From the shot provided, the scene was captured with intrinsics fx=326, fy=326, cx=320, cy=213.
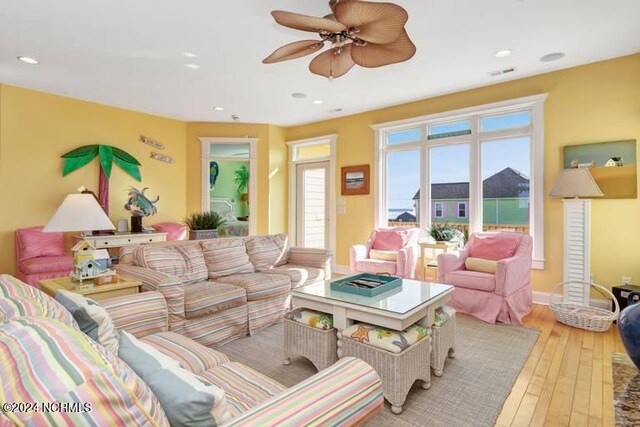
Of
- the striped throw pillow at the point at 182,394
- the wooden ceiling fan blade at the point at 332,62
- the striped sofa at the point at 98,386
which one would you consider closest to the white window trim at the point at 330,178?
the wooden ceiling fan blade at the point at 332,62

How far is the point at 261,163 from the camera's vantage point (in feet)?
20.4

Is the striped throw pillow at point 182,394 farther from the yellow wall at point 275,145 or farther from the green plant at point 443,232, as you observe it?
the yellow wall at point 275,145

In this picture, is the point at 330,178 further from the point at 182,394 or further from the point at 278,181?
the point at 182,394

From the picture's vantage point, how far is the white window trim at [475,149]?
3.94 meters

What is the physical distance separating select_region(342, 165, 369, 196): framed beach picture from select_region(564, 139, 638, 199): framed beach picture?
2.78 m

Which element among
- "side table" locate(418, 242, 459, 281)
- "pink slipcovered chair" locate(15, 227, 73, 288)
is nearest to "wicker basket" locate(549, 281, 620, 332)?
"side table" locate(418, 242, 459, 281)

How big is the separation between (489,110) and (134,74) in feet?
14.7

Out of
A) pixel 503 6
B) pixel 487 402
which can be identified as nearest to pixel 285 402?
pixel 487 402

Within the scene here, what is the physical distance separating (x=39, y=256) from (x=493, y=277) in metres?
5.34

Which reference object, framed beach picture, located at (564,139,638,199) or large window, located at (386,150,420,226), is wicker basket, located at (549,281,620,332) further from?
large window, located at (386,150,420,226)

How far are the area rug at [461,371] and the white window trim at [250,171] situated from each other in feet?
11.0

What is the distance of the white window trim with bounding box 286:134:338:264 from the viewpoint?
5965 mm

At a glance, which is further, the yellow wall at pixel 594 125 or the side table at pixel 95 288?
the yellow wall at pixel 594 125

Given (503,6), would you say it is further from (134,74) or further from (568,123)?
(134,74)
